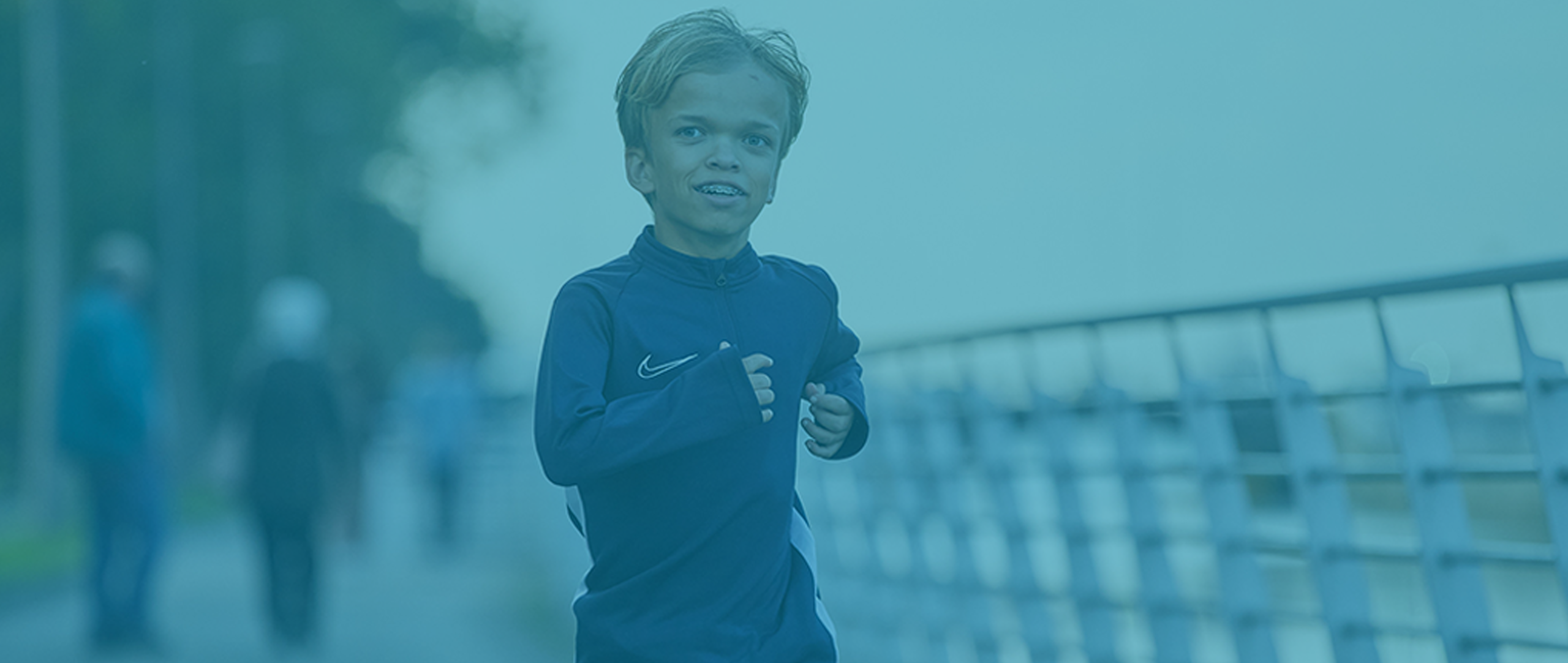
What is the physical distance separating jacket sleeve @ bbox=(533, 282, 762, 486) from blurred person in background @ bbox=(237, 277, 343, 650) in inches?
322

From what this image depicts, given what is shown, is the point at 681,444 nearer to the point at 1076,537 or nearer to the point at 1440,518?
the point at 1440,518

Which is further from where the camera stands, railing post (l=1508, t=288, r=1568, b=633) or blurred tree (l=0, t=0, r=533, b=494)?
blurred tree (l=0, t=0, r=533, b=494)

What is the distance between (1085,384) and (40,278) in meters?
18.2

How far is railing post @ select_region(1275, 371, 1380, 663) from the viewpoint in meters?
4.96

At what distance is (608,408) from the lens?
9.02ft

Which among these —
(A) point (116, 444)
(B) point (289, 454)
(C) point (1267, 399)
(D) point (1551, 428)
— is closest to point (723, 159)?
(D) point (1551, 428)

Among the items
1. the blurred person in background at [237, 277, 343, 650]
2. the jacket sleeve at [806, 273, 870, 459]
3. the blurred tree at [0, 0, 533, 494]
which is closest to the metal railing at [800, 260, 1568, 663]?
the jacket sleeve at [806, 273, 870, 459]

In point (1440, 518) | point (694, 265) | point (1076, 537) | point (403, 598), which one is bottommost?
point (694, 265)

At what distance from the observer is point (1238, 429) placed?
758cm

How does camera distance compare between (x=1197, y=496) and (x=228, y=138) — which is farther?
(x=228, y=138)

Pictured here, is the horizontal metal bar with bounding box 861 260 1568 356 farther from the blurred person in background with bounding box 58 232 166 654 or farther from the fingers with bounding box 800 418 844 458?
the blurred person in background with bounding box 58 232 166 654

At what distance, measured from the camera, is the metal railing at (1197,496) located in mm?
4562

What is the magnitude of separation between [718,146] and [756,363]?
277mm

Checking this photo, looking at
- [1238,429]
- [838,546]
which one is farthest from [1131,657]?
[838,546]
